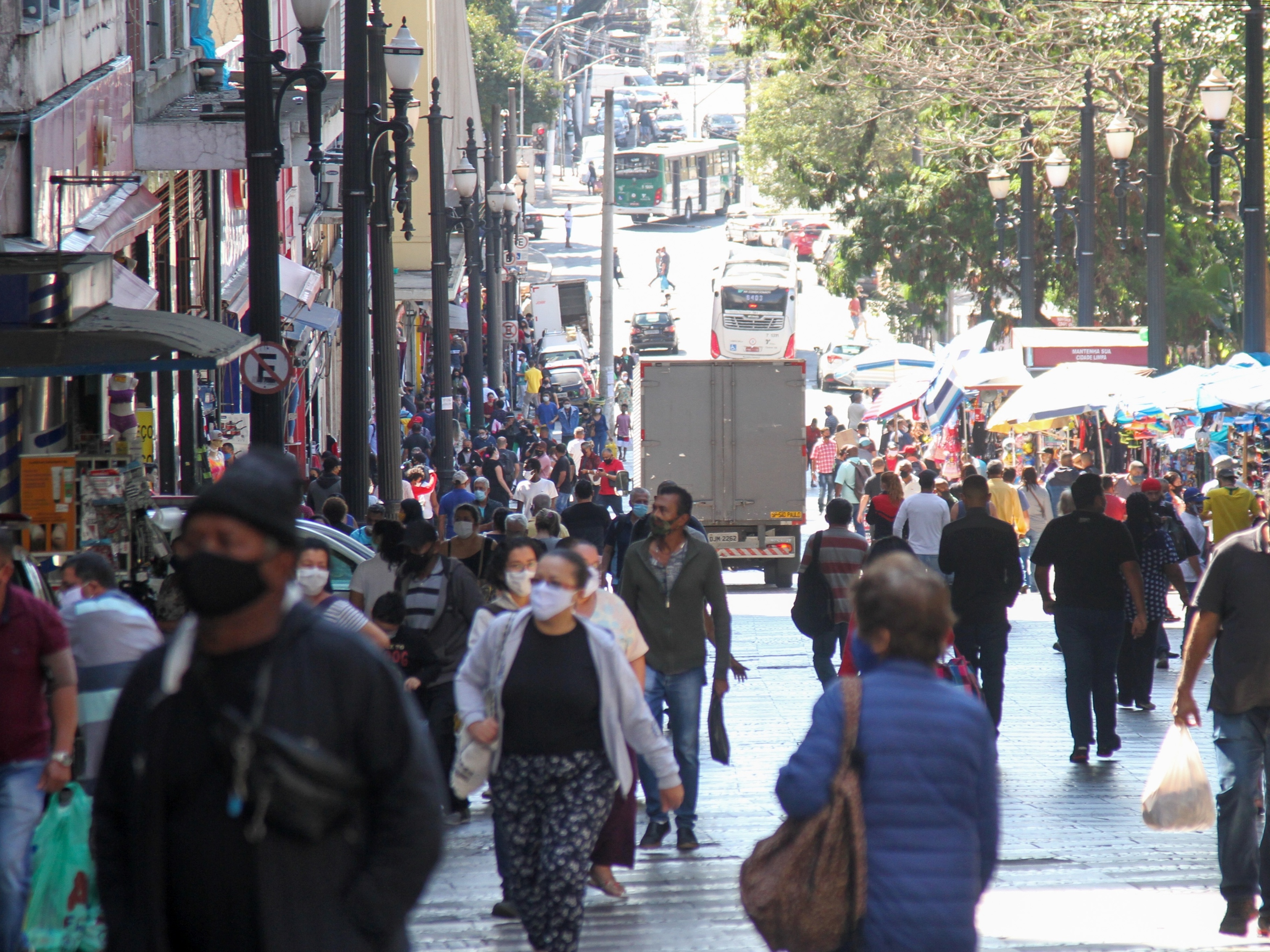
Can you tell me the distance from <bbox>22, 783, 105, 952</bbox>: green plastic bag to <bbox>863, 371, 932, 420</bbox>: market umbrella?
30.8m

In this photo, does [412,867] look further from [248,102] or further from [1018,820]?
[248,102]

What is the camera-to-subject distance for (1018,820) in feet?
31.4

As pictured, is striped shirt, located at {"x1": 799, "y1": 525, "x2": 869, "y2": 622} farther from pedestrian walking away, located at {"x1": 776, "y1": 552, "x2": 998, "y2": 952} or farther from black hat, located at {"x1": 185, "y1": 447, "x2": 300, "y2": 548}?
black hat, located at {"x1": 185, "y1": 447, "x2": 300, "y2": 548}

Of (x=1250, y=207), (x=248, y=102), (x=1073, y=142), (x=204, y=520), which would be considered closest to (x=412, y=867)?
(x=204, y=520)

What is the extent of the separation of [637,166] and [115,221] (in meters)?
84.6

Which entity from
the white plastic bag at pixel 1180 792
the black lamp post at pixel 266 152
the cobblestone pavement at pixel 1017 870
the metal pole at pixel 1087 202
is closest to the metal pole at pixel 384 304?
the black lamp post at pixel 266 152

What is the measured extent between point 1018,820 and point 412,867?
6.77 m

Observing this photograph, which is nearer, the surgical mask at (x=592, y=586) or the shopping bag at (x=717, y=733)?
the surgical mask at (x=592, y=586)

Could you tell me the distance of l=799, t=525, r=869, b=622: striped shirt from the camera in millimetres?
11688

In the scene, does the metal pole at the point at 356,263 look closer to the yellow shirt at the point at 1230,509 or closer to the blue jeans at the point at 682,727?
the yellow shirt at the point at 1230,509

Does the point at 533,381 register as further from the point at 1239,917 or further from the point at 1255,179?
the point at 1239,917

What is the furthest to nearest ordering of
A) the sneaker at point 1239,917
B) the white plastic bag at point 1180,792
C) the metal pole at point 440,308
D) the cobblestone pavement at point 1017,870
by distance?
the metal pole at point 440,308 → the cobblestone pavement at point 1017,870 → the sneaker at point 1239,917 → the white plastic bag at point 1180,792

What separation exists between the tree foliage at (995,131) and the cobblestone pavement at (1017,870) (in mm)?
16661

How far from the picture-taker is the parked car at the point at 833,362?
63.1 meters
